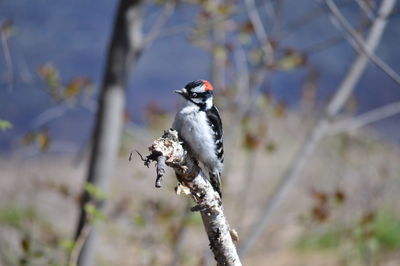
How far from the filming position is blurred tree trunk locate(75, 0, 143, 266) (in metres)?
4.21

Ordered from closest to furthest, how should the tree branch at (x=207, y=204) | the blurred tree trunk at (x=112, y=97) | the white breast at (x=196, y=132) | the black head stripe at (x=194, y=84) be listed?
the tree branch at (x=207, y=204) → the white breast at (x=196, y=132) → the black head stripe at (x=194, y=84) → the blurred tree trunk at (x=112, y=97)

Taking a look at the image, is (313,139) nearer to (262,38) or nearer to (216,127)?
(262,38)

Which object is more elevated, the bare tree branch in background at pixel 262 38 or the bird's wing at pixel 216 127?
the bare tree branch in background at pixel 262 38

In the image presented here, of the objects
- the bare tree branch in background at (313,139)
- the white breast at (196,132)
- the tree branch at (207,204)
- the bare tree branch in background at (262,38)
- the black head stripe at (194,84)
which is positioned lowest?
the tree branch at (207,204)

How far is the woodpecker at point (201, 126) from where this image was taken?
277 cm

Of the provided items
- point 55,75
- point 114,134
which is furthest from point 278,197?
point 55,75

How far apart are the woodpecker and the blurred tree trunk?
4.54 feet

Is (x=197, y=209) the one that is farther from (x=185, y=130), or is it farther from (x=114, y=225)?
(x=114, y=225)

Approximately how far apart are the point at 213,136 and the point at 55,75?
191 cm

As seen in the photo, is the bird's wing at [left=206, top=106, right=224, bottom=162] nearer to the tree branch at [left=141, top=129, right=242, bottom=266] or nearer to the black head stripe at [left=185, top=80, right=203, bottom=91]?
the black head stripe at [left=185, top=80, right=203, bottom=91]

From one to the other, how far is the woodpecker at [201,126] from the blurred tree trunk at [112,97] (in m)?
1.39

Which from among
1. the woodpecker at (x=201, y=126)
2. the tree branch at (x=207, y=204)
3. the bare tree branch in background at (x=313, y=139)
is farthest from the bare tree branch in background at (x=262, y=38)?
the tree branch at (x=207, y=204)

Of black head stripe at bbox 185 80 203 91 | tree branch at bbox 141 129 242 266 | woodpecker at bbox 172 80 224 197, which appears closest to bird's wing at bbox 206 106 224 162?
woodpecker at bbox 172 80 224 197

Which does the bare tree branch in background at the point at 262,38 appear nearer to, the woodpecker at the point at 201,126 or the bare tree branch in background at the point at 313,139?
→ the bare tree branch in background at the point at 313,139
